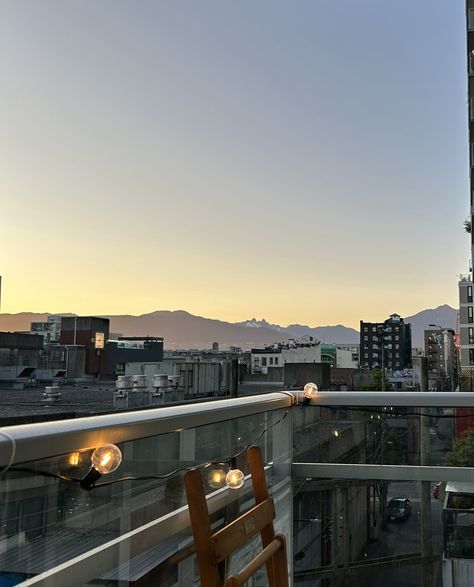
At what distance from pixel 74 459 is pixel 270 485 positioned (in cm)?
129

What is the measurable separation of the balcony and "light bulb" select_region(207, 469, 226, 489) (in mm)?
17

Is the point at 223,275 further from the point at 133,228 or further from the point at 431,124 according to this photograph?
the point at 431,124

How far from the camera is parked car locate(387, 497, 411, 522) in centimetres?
259

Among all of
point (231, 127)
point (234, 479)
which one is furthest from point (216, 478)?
point (231, 127)

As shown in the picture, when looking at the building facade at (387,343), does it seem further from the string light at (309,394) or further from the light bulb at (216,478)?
the light bulb at (216,478)

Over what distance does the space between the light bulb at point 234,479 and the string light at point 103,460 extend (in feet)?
2.40

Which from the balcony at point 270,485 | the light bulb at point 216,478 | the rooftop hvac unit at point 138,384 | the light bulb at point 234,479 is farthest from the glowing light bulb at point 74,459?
the rooftop hvac unit at point 138,384

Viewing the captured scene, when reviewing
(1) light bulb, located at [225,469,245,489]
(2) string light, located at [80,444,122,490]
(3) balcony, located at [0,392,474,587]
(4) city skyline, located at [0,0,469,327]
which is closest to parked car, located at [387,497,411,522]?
(3) balcony, located at [0,392,474,587]

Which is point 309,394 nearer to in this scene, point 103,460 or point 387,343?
point 103,460

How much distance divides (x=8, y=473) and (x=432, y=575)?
2096mm

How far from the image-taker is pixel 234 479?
1915 millimetres

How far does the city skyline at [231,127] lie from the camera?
27.2ft

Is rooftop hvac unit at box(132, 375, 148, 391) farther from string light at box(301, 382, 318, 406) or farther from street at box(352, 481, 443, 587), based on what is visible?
street at box(352, 481, 443, 587)

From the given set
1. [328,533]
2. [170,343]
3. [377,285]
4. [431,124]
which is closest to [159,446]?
[328,533]
